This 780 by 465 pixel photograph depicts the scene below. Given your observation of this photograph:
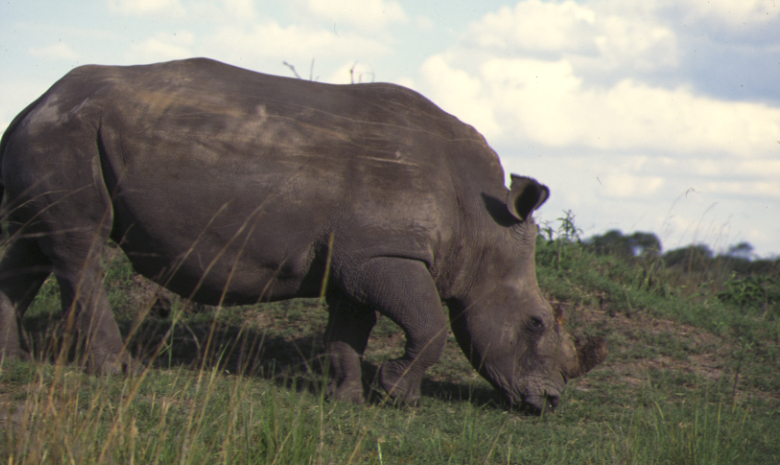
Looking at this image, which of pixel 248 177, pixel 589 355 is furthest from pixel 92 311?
pixel 589 355

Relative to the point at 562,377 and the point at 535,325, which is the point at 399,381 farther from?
the point at 562,377

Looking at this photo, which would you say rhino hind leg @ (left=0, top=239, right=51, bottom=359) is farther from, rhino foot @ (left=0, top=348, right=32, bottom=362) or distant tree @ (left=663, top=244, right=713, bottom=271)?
distant tree @ (left=663, top=244, right=713, bottom=271)

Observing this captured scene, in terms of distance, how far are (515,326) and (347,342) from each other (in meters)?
1.07

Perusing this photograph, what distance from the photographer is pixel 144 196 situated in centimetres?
441

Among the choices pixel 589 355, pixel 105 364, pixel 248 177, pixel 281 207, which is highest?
pixel 248 177

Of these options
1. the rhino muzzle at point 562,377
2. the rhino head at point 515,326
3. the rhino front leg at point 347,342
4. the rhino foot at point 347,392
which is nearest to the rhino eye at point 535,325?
the rhino head at point 515,326

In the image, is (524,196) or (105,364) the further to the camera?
(524,196)

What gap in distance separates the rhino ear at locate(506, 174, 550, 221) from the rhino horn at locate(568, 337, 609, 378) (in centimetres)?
94

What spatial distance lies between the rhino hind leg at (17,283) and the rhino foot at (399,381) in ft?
7.54

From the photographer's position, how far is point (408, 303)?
4.49 meters

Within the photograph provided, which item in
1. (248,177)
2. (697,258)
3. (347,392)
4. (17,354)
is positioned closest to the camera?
(248,177)

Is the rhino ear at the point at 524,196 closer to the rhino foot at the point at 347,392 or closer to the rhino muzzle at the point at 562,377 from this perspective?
the rhino muzzle at the point at 562,377

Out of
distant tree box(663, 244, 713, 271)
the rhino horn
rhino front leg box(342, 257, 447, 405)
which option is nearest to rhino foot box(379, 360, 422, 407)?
rhino front leg box(342, 257, 447, 405)

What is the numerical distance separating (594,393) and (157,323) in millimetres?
3551
